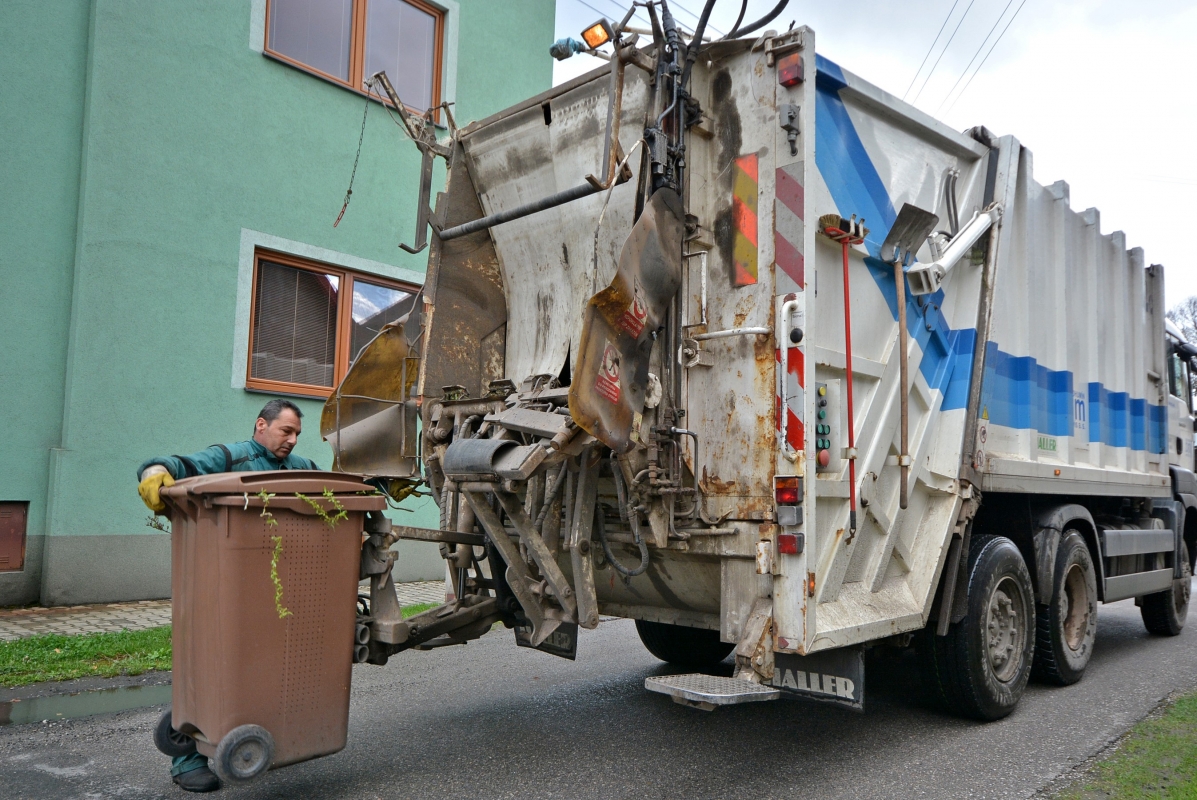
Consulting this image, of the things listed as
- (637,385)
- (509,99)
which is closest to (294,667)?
(637,385)

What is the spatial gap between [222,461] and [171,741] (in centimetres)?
105

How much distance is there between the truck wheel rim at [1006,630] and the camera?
15.9ft

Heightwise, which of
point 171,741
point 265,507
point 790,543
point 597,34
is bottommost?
point 171,741

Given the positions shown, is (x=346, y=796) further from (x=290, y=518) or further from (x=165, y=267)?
(x=165, y=267)

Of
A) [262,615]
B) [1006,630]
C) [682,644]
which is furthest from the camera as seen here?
[682,644]

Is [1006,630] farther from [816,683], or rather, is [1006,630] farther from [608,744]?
[608,744]

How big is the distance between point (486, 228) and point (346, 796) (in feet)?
8.79

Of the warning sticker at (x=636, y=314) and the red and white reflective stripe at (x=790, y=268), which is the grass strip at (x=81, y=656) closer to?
the warning sticker at (x=636, y=314)

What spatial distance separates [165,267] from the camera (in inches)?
301

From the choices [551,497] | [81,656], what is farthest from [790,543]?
[81,656]

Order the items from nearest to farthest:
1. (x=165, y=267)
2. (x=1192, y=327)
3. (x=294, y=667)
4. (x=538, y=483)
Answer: (x=294, y=667), (x=538, y=483), (x=165, y=267), (x=1192, y=327)

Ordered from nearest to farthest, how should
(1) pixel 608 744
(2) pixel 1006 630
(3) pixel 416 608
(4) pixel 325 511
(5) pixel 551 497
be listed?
(4) pixel 325 511
(5) pixel 551 497
(1) pixel 608 744
(2) pixel 1006 630
(3) pixel 416 608

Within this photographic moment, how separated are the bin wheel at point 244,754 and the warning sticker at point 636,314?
191 cm

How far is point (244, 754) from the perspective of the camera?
302 centimetres
